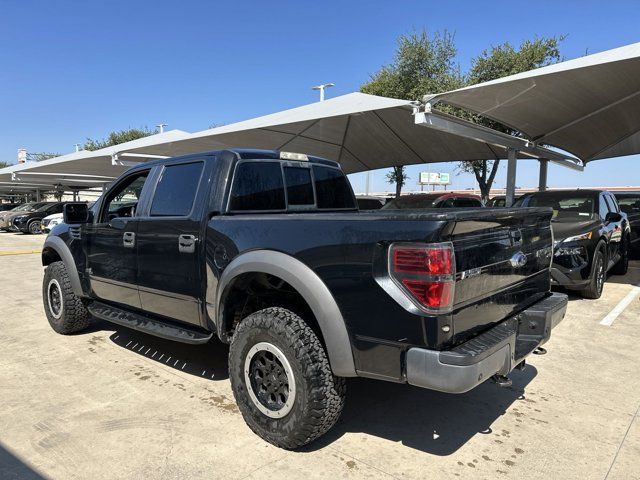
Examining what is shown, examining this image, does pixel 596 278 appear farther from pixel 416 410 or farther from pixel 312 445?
pixel 312 445

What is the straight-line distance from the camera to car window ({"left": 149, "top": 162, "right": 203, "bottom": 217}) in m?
3.70

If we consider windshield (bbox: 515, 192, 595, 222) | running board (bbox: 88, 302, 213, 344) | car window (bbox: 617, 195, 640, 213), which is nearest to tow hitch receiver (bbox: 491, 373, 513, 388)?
running board (bbox: 88, 302, 213, 344)

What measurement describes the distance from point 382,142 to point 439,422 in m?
12.8

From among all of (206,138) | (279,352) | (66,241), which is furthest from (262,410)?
(206,138)

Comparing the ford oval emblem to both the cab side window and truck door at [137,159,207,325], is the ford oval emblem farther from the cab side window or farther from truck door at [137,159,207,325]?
the cab side window

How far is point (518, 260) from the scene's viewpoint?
9.99 feet

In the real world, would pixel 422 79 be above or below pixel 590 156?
above

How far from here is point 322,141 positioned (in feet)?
50.3

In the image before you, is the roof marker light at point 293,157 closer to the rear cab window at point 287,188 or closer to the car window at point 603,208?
the rear cab window at point 287,188

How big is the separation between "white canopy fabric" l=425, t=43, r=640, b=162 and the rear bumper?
5234 millimetres

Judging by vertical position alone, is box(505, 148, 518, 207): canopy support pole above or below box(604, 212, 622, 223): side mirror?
above

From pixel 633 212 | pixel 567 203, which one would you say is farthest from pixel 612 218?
pixel 633 212

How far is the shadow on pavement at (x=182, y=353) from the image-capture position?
14.1ft

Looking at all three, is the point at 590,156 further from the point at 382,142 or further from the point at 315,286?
the point at 315,286
